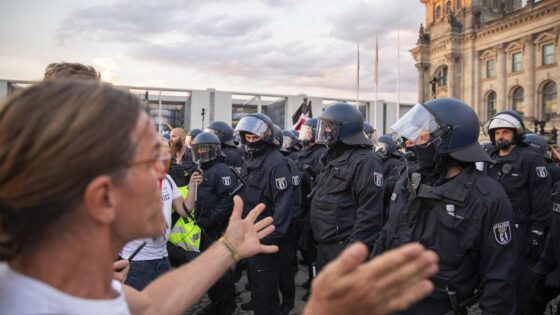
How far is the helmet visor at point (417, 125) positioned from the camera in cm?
319

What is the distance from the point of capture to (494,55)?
151 feet

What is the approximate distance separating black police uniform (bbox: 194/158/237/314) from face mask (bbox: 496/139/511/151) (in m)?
3.70

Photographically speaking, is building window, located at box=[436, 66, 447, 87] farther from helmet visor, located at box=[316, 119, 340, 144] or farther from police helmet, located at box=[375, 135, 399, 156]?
helmet visor, located at box=[316, 119, 340, 144]

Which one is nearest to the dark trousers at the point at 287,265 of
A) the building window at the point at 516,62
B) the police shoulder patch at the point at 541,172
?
the police shoulder patch at the point at 541,172

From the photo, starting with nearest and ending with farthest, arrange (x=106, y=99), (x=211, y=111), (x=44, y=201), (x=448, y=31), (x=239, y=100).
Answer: (x=44, y=201) → (x=106, y=99) → (x=448, y=31) → (x=211, y=111) → (x=239, y=100)

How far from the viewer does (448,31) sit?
49.2 meters

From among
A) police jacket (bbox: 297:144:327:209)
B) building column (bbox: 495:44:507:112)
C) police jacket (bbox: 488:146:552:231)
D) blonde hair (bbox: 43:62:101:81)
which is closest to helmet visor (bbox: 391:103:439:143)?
blonde hair (bbox: 43:62:101:81)

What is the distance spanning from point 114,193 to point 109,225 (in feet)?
0.31

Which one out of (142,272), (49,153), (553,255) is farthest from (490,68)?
(49,153)

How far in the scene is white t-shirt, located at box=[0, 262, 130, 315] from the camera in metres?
1.05

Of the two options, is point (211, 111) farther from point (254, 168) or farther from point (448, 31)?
point (254, 168)

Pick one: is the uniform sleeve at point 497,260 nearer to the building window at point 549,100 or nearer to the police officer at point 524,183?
the police officer at point 524,183

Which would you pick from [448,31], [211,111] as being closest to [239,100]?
[211,111]

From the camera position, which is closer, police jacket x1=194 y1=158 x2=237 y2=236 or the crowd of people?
the crowd of people
